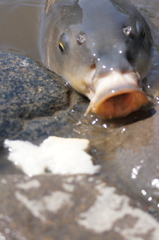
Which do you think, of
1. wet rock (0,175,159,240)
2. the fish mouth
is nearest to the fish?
the fish mouth

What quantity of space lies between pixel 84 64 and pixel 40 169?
0.87m

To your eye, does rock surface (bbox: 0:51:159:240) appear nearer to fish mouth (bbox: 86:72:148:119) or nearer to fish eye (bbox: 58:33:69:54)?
fish mouth (bbox: 86:72:148:119)

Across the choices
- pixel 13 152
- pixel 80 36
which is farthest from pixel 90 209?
pixel 80 36

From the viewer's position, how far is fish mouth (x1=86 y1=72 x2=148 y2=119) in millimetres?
2330

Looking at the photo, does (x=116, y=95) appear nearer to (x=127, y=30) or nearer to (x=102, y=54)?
(x=102, y=54)

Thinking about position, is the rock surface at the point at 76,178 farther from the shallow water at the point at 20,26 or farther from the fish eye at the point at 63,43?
the shallow water at the point at 20,26

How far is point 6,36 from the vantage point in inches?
167

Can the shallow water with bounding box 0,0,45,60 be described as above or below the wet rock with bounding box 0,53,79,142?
below

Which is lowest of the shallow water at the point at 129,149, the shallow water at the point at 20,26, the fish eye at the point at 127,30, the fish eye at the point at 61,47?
the shallow water at the point at 20,26

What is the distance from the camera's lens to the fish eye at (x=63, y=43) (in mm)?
3020

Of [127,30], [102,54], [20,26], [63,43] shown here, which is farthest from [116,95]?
[20,26]

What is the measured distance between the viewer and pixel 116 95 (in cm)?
250

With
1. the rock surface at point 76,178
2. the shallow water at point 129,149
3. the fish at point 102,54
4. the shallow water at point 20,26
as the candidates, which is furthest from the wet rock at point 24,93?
the shallow water at point 20,26

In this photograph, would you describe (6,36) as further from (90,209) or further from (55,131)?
(90,209)
